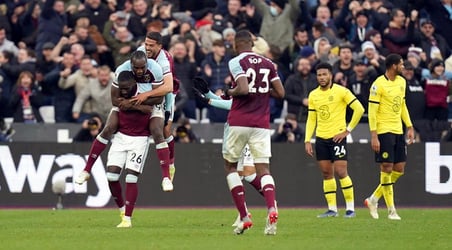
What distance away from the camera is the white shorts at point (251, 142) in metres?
16.6

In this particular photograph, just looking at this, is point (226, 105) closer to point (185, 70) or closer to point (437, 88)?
point (185, 70)

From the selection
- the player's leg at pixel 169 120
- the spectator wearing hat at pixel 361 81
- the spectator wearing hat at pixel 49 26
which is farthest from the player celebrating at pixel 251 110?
the spectator wearing hat at pixel 49 26

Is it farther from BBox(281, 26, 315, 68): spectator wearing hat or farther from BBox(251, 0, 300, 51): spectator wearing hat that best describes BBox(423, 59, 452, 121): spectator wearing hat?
BBox(251, 0, 300, 51): spectator wearing hat

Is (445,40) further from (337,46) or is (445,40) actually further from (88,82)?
(88,82)

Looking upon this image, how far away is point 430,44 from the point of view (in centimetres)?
2928

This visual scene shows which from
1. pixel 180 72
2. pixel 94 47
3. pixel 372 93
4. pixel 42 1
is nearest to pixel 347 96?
pixel 372 93

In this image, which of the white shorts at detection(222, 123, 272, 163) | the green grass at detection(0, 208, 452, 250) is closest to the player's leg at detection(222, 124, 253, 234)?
the white shorts at detection(222, 123, 272, 163)

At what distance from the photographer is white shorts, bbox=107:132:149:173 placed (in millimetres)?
18109

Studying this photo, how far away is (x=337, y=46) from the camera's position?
93.2 ft

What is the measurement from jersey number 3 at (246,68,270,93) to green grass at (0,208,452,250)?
1.93 meters

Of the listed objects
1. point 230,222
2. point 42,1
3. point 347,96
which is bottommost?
point 230,222

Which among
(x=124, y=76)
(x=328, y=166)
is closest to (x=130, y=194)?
(x=124, y=76)

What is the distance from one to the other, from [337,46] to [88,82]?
223 inches

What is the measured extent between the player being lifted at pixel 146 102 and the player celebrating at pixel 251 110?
1.67 m
